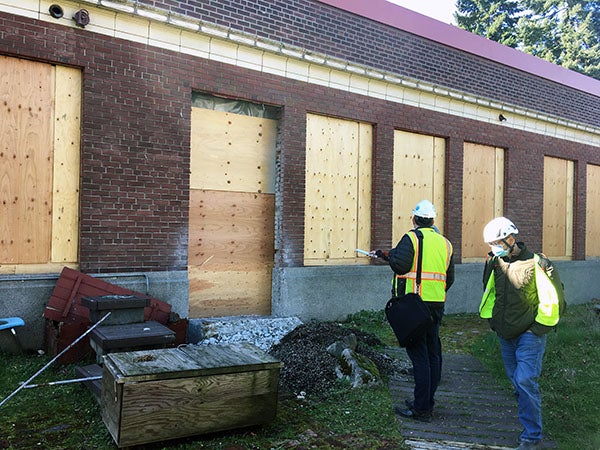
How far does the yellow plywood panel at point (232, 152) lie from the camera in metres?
8.13

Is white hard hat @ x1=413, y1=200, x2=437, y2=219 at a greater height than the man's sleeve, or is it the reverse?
white hard hat @ x1=413, y1=200, x2=437, y2=219

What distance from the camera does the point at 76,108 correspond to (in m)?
7.04

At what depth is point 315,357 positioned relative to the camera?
6180 mm

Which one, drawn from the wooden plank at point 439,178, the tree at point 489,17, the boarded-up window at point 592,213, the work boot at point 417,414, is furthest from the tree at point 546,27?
the work boot at point 417,414

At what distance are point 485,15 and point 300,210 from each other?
33621 millimetres

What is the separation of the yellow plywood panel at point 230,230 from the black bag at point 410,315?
3.94 metres

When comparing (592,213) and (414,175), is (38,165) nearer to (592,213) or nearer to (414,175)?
(414,175)

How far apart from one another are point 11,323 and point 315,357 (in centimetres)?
354

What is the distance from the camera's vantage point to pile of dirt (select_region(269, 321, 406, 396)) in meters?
5.70

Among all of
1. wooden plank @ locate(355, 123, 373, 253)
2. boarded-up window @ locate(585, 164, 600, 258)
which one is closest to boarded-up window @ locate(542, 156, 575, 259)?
boarded-up window @ locate(585, 164, 600, 258)

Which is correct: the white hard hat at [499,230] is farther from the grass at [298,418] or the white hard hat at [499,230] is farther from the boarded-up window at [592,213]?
the boarded-up window at [592,213]

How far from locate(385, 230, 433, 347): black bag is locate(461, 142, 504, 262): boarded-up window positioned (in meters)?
6.99

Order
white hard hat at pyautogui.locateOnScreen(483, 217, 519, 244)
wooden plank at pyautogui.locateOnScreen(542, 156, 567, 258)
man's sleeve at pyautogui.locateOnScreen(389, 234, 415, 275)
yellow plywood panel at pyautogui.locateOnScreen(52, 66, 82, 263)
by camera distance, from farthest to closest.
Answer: wooden plank at pyautogui.locateOnScreen(542, 156, 567, 258), yellow plywood panel at pyautogui.locateOnScreen(52, 66, 82, 263), man's sleeve at pyautogui.locateOnScreen(389, 234, 415, 275), white hard hat at pyautogui.locateOnScreen(483, 217, 519, 244)

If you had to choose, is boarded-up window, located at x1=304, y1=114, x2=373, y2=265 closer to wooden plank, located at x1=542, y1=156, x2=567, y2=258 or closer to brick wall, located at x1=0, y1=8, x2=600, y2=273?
brick wall, located at x1=0, y1=8, x2=600, y2=273
